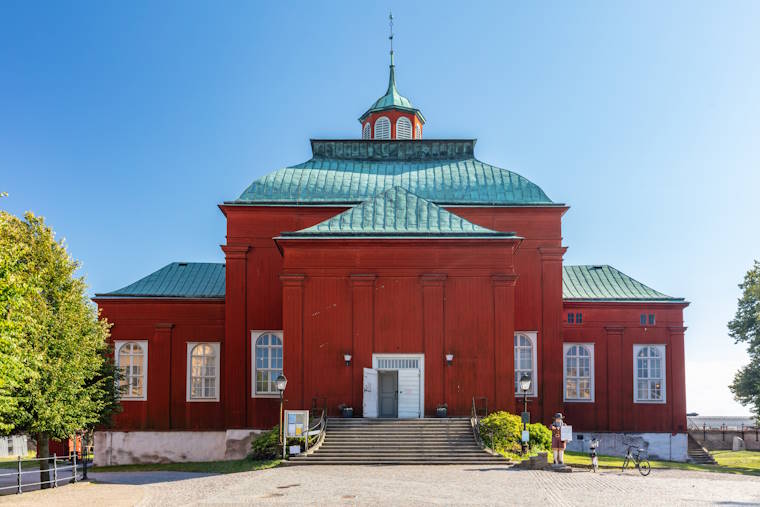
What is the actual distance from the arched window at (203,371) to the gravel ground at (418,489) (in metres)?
12.3

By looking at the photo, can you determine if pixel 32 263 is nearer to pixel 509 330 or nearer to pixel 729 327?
pixel 509 330

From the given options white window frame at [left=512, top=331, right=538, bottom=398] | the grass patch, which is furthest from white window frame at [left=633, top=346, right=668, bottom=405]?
the grass patch

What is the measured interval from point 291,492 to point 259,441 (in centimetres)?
836

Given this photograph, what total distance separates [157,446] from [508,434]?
687 inches

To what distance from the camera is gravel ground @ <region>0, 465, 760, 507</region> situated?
65.1 ft

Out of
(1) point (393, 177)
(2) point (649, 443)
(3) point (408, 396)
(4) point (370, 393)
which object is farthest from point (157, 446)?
(2) point (649, 443)

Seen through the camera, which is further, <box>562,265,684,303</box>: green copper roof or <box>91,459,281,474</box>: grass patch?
<box>562,265,684,303</box>: green copper roof

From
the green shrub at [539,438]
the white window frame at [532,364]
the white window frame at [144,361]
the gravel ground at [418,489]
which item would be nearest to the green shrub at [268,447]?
the gravel ground at [418,489]

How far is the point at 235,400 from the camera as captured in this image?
36.9 m

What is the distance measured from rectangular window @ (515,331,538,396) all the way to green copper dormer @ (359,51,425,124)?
602 inches

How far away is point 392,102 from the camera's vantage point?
46344mm

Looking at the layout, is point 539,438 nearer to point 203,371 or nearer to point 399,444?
point 399,444

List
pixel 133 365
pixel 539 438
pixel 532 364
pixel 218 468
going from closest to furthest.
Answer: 1. pixel 218 468
2. pixel 539 438
3. pixel 532 364
4. pixel 133 365

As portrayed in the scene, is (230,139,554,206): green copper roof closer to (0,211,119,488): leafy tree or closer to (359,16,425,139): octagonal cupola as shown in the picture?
(359,16,425,139): octagonal cupola
